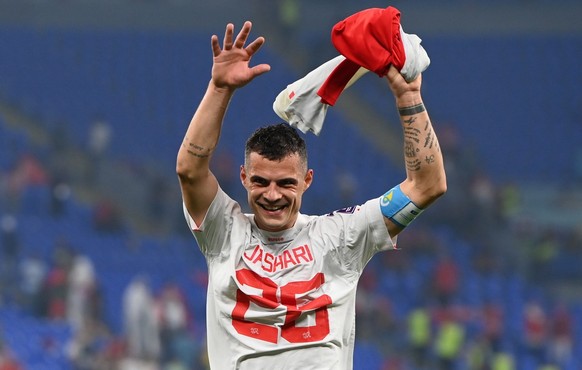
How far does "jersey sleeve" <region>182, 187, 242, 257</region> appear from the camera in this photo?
3455 millimetres

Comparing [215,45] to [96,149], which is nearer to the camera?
[215,45]

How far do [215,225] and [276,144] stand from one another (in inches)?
12.2

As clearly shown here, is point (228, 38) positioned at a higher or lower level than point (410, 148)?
higher

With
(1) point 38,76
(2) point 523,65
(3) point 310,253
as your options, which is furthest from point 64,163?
(3) point 310,253

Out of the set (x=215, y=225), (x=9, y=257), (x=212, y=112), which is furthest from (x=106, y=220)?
(x=212, y=112)

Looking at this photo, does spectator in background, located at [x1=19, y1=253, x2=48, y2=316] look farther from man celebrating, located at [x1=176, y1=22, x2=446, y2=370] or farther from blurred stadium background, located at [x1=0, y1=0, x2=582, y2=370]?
man celebrating, located at [x1=176, y1=22, x2=446, y2=370]

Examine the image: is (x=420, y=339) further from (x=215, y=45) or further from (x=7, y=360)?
(x=215, y=45)

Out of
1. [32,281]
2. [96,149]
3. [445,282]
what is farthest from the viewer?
[96,149]

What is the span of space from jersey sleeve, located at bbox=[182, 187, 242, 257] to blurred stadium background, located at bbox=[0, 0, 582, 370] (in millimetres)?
8368

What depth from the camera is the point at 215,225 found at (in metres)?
3.47

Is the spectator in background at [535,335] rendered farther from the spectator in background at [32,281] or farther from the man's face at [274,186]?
the man's face at [274,186]

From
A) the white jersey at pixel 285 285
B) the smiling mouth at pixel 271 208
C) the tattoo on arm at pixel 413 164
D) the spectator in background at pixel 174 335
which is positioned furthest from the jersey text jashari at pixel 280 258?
the spectator in background at pixel 174 335

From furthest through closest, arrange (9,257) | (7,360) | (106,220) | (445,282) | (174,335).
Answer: (106,220) < (445,282) < (9,257) < (174,335) < (7,360)

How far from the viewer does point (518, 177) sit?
19281 mm
